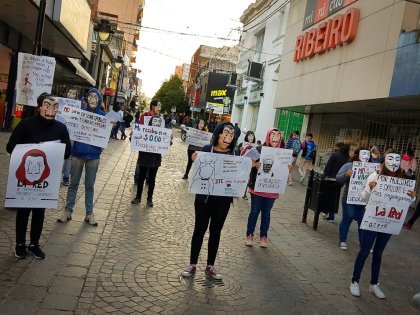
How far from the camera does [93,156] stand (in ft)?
22.4

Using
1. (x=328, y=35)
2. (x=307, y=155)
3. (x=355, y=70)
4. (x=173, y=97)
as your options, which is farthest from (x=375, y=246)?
(x=173, y=97)

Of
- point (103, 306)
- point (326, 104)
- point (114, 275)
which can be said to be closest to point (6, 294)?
point (103, 306)

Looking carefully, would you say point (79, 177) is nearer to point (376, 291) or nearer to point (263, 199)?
point (263, 199)

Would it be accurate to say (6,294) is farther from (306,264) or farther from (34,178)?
(306,264)

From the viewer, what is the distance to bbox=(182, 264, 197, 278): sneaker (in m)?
5.37

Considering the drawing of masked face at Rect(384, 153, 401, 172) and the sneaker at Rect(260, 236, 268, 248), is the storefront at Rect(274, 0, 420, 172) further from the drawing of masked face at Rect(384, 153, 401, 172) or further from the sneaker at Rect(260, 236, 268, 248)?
the sneaker at Rect(260, 236, 268, 248)

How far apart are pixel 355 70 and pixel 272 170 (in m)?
10.9

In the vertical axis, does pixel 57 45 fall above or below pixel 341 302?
above

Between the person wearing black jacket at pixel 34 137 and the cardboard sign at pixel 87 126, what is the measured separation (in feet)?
4.97

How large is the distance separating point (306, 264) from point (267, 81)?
75.9 feet

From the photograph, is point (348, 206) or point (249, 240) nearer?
point (249, 240)

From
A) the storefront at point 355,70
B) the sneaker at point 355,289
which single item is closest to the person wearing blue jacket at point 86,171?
the sneaker at point 355,289

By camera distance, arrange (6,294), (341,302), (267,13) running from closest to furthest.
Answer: (6,294) < (341,302) < (267,13)

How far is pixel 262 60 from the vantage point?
1216 inches
